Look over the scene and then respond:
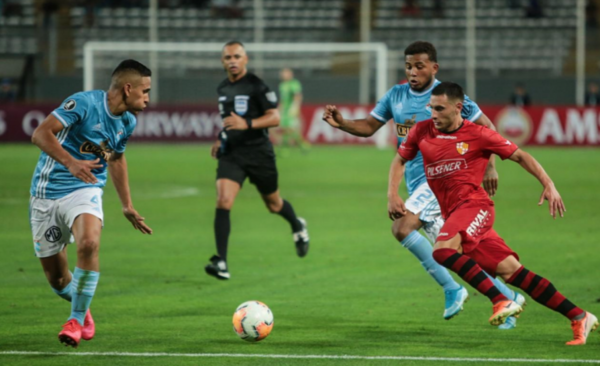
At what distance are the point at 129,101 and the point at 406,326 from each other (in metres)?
2.67

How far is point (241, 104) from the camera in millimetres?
10344

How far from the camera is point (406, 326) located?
7375 millimetres

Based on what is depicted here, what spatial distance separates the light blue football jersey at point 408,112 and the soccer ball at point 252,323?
6.29ft

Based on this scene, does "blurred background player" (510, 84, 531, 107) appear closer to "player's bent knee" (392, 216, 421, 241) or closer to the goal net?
the goal net

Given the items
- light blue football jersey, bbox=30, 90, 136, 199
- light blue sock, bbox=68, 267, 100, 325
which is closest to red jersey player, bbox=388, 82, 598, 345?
light blue football jersey, bbox=30, 90, 136, 199

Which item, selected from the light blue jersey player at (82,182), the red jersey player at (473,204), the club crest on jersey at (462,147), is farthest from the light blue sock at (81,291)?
the club crest on jersey at (462,147)

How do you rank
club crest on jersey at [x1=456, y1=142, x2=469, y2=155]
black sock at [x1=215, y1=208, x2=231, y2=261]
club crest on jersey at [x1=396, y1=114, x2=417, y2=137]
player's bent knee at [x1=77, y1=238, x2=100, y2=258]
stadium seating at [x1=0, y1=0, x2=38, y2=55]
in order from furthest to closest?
stadium seating at [x1=0, y1=0, x2=38, y2=55] < black sock at [x1=215, y1=208, x2=231, y2=261] < club crest on jersey at [x1=396, y1=114, x2=417, y2=137] < club crest on jersey at [x1=456, y1=142, x2=469, y2=155] < player's bent knee at [x1=77, y1=238, x2=100, y2=258]

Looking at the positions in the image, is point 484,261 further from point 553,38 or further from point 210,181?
point 553,38

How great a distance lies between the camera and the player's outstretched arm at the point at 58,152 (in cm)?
614

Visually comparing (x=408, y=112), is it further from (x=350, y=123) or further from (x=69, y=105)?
(x=69, y=105)

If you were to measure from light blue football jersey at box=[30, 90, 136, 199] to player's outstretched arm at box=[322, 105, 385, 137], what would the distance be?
5.61 ft

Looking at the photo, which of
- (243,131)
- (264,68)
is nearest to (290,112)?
(264,68)

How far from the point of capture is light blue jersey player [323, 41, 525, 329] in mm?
7531

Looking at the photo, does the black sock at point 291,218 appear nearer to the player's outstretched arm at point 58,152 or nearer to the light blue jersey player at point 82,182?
the light blue jersey player at point 82,182
